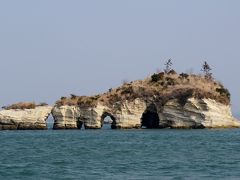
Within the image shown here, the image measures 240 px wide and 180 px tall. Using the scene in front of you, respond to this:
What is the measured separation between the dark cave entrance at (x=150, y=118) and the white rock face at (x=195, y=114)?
4383 mm

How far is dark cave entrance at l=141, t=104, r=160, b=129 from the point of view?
107875 mm

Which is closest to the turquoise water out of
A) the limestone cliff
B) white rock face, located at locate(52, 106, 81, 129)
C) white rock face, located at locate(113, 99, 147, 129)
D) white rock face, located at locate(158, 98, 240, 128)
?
white rock face, located at locate(158, 98, 240, 128)

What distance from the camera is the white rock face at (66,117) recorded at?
108m

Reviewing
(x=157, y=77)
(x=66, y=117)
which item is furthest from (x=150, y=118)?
(x=66, y=117)

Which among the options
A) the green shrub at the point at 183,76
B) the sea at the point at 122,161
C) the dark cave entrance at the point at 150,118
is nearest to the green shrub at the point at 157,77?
the green shrub at the point at 183,76

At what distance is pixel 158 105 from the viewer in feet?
343

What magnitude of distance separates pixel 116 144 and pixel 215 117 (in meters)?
37.4

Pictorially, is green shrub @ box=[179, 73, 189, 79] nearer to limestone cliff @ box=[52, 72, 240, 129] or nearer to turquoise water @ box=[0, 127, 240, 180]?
limestone cliff @ box=[52, 72, 240, 129]

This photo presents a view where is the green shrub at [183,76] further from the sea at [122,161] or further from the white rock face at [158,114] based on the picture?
the sea at [122,161]

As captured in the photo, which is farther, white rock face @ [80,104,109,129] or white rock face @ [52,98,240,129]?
white rock face @ [80,104,109,129]

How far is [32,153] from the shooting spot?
57.1 meters

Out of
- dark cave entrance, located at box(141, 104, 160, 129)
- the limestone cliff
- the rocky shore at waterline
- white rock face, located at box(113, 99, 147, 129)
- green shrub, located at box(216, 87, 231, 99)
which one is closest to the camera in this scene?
the limestone cliff

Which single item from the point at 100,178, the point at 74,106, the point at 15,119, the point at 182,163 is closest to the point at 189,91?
the point at 74,106

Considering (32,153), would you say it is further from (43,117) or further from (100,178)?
(43,117)
